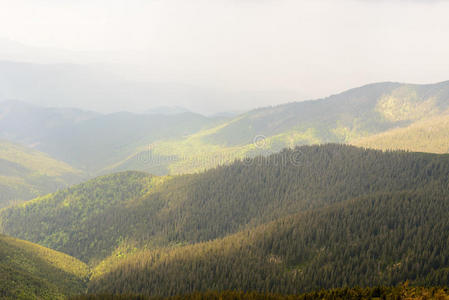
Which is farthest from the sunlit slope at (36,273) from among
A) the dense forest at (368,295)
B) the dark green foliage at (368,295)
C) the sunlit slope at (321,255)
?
the dark green foliage at (368,295)

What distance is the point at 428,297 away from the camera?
66062 mm

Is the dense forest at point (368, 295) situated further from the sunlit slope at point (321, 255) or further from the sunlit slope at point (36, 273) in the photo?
the sunlit slope at point (36, 273)

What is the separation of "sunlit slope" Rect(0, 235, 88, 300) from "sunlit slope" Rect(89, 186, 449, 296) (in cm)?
1446

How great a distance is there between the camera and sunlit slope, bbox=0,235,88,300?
349 ft

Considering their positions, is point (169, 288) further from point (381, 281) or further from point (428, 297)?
point (428, 297)

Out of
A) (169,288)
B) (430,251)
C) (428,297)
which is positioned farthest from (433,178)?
(169,288)

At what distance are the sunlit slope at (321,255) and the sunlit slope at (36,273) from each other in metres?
14.5

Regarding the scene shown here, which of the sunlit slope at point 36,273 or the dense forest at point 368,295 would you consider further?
the sunlit slope at point 36,273

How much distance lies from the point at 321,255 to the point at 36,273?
11602 centimetres

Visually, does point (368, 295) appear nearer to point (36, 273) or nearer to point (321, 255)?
point (321, 255)

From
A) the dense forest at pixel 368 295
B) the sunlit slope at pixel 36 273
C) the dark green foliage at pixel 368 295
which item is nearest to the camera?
the dense forest at pixel 368 295

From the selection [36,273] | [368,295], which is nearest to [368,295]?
[368,295]

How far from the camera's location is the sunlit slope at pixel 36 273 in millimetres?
106438

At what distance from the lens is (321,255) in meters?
123
